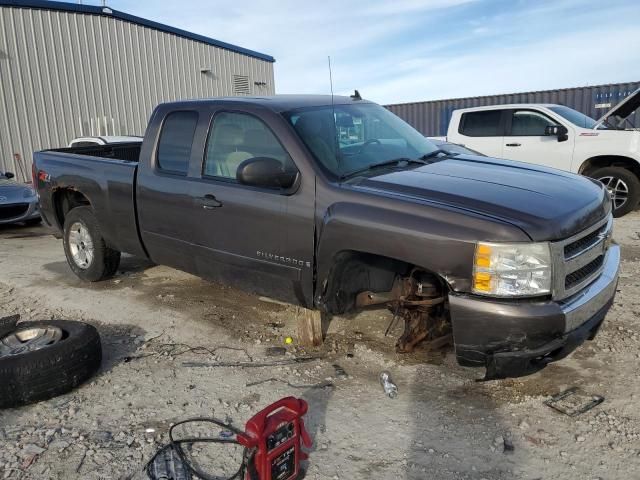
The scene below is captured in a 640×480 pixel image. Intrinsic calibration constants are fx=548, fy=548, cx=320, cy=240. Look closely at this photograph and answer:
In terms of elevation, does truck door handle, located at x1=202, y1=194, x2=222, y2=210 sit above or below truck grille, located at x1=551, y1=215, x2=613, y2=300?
above

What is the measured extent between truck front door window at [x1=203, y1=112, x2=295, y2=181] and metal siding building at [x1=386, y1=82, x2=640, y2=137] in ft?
49.3

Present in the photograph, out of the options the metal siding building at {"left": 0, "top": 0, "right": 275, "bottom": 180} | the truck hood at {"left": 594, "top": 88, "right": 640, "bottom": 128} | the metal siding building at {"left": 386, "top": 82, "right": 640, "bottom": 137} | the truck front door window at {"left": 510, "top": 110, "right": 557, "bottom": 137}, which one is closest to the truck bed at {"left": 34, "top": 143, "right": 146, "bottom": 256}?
the truck front door window at {"left": 510, "top": 110, "right": 557, "bottom": 137}

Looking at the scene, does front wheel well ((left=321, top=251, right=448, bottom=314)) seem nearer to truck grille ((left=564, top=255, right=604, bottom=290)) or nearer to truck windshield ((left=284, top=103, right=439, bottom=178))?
truck windshield ((left=284, top=103, right=439, bottom=178))

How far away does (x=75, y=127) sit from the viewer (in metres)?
15.5

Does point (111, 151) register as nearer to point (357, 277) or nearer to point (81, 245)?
→ point (81, 245)

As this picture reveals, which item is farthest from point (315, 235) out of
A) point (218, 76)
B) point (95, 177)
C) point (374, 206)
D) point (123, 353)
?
point (218, 76)

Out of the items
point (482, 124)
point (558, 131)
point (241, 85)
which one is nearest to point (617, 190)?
point (558, 131)

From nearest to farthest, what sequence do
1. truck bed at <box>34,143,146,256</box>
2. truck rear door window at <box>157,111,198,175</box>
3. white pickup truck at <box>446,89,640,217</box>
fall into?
truck rear door window at <box>157,111,198,175</box>
truck bed at <box>34,143,146,256</box>
white pickup truck at <box>446,89,640,217</box>

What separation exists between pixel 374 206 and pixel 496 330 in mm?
959

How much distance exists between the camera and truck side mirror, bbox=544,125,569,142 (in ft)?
28.9

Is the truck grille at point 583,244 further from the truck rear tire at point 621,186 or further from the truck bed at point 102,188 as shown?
the truck rear tire at point 621,186

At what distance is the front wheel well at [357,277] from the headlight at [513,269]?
0.52 m

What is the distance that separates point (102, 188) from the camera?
5074 millimetres

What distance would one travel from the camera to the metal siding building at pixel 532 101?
17.5 m
